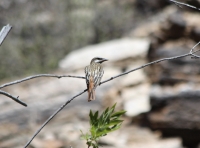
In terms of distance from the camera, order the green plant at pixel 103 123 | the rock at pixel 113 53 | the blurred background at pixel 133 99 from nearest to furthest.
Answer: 1. the green plant at pixel 103 123
2. the blurred background at pixel 133 99
3. the rock at pixel 113 53

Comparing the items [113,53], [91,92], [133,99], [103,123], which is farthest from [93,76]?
[113,53]

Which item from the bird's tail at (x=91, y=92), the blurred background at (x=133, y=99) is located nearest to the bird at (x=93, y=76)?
the bird's tail at (x=91, y=92)

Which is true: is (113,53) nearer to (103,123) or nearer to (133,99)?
(133,99)

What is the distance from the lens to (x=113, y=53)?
1126cm

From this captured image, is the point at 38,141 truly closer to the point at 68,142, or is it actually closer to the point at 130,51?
the point at 68,142

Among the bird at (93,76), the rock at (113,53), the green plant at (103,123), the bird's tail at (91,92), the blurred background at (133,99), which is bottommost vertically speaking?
the green plant at (103,123)

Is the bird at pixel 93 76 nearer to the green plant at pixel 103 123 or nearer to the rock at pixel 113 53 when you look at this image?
the green plant at pixel 103 123

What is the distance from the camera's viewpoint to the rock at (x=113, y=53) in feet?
36.0

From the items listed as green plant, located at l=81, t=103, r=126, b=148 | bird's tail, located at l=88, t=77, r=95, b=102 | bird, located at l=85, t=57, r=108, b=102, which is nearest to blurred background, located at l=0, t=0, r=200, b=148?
bird, located at l=85, t=57, r=108, b=102

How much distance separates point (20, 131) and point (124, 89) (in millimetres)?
2288

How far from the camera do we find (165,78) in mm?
8992

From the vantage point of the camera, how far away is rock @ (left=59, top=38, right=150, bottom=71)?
10984 millimetres

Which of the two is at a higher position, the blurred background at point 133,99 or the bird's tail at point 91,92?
the blurred background at point 133,99

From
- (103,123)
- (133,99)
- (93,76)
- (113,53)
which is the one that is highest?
(113,53)
